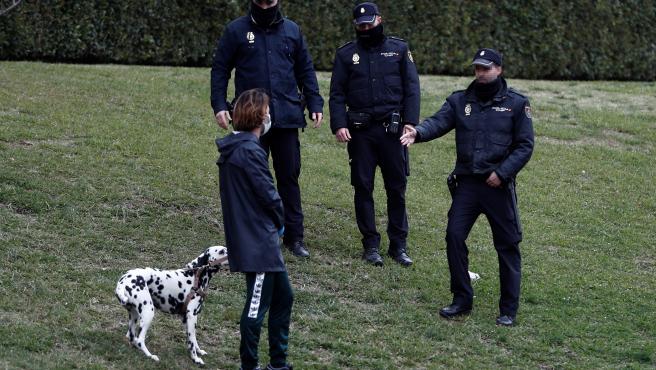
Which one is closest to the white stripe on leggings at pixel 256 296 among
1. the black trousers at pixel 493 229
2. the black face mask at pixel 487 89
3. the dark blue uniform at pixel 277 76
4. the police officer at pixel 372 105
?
the black trousers at pixel 493 229

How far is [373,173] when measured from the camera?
9414mm

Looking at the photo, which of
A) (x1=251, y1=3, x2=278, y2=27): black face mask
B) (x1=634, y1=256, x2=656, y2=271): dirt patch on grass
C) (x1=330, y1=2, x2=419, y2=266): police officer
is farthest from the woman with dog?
(x1=634, y1=256, x2=656, y2=271): dirt patch on grass

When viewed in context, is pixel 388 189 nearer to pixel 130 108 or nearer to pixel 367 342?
pixel 367 342

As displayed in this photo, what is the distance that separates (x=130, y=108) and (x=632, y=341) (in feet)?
24.1

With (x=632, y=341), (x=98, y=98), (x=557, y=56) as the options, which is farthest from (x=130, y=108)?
(x=557, y=56)

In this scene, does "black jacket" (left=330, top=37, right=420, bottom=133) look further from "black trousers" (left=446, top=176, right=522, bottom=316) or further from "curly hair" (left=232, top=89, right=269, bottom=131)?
"curly hair" (left=232, top=89, right=269, bottom=131)

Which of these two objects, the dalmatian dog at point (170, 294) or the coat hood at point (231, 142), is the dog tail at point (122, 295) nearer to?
the dalmatian dog at point (170, 294)

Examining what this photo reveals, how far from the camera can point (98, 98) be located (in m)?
13.6

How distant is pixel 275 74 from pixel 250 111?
2494 millimetres

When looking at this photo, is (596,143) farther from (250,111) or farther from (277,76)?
(250,111)

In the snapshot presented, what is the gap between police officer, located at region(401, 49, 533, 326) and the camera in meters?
8.05

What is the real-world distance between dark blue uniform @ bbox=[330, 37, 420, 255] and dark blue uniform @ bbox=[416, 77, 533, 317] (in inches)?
36.6

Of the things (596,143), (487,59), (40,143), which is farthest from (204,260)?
(596,143)

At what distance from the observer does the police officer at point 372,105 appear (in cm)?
920
